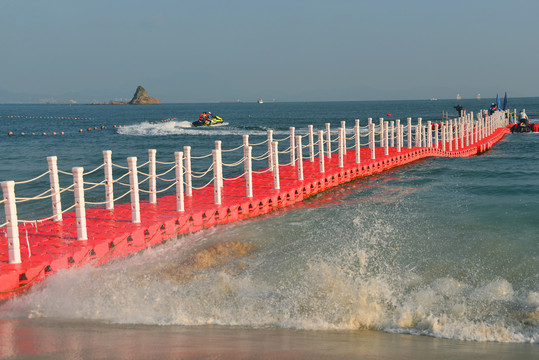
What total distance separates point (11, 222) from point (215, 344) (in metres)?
3.97

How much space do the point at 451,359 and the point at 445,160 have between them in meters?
21.3

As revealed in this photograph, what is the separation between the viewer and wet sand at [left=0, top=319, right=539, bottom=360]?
5.54m

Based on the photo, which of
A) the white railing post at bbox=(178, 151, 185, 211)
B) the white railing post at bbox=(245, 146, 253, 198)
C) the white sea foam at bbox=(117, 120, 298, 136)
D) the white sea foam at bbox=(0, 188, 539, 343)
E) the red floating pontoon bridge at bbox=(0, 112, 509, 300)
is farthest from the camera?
the white sea foam at bbox=(117, 120, 298, 136)

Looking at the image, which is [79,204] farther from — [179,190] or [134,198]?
[179,190]

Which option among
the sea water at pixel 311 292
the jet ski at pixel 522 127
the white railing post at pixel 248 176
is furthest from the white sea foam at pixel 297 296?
the jet ski at pixel 522 127

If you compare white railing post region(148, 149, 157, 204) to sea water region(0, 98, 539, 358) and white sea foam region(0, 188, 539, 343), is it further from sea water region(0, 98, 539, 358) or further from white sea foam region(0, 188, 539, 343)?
white sea foam region(0, 188, 539, 343)

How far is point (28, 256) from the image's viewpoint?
8.59 meters

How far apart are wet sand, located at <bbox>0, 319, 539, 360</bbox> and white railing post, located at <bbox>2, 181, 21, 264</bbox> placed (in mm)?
1505

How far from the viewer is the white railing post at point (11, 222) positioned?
8.01m

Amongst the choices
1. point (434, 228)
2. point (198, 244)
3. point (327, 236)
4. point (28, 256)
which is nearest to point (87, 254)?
point (28, 256)

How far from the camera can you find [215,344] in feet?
19.6

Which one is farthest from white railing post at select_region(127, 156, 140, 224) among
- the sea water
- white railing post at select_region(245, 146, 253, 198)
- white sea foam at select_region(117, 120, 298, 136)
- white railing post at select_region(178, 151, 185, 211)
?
white sea foam at select_region(117, 120, 298, 136)

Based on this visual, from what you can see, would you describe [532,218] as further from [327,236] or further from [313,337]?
[313,337]

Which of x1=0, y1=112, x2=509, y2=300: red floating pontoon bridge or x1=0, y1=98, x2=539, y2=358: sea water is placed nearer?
x1=0, y1=98, x2=539, y2=358: sea water
